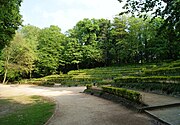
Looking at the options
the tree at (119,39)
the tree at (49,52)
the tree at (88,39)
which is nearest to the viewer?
the tree at (119,39)

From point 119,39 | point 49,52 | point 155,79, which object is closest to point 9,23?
point 155,79

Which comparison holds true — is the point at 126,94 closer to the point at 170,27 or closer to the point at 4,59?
the point at 170,27

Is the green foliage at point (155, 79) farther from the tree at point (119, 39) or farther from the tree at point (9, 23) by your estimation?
the tree at point (119, 39)

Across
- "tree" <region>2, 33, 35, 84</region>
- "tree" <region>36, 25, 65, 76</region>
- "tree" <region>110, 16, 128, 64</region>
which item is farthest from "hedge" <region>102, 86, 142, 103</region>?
"tree" <region>36, 25, 65, 76</region>

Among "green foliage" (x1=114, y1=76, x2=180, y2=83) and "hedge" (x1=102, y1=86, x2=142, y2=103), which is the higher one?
"green foliage" (x1=114, y1=76, x2=180, y2=83)

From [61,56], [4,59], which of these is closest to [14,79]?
[4,59]

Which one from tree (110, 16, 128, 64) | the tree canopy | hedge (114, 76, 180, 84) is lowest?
hedge (114, 76, 180, 84)

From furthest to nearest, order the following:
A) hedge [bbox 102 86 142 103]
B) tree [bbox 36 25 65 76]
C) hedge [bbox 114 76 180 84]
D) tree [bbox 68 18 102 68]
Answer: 1. tree [bbox 68 18 102 68]
2. tree [bbox 36 25 65 76]
3. hedge [bbox 114 76 180 84]
4. hedge [bbox 102 86 142 103]

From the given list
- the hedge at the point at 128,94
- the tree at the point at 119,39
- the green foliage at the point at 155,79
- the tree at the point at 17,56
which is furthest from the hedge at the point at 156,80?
the tree at the point at 17,56

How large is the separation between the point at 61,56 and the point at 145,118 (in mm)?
47747

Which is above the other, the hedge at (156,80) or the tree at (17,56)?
the tree at (17,56)

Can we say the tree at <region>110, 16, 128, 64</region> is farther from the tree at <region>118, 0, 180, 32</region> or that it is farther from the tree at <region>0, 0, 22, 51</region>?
the tree at <region>118, 0, 180, 32</region>

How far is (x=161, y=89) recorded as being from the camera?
47.5 ft

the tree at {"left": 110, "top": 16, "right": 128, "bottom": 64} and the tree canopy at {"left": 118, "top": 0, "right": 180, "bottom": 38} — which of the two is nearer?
the tree canopy at {"left": 118, "top": 0, "right": 180, "bottom": 38}
